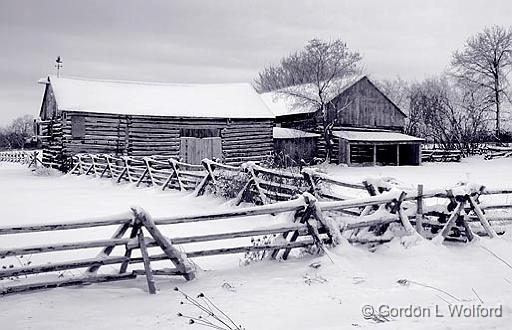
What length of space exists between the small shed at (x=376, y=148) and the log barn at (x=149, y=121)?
544 centimetres

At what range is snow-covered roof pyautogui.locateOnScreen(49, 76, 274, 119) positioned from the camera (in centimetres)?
2669

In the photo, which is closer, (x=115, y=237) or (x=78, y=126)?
(x=115, y=237)

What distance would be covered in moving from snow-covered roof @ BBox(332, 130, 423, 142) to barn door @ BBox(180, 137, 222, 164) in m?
8.90

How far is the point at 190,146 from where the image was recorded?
28125mm

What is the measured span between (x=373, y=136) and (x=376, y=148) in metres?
1.86

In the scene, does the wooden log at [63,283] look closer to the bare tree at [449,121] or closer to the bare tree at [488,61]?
the bare tree at [449,121]

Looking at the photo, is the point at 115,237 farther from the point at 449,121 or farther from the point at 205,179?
the point at 449,121

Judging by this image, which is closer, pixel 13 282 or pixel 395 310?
pixel 395 310

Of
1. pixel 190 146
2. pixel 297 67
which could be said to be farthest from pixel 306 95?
pixel 297 67

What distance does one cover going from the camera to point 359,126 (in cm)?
3503

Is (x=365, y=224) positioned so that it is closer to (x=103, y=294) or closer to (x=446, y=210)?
(x=446, y=210)

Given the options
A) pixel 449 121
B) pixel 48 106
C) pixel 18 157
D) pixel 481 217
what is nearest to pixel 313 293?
pixel 481 217

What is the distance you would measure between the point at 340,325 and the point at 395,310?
2.43 feet

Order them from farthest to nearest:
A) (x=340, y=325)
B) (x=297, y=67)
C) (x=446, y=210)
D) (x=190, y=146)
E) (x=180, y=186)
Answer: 1. (x=297, y=67)
2. (x=190, y=146)
3. (x=180, y=186)
4. (x=446, y=210)
5. (x=340, y=325)
